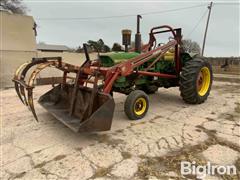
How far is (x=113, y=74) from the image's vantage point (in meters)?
3.54

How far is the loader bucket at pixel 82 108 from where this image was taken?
9.39ft

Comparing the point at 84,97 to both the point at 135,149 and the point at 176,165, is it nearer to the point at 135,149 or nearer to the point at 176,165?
the point at 135,149

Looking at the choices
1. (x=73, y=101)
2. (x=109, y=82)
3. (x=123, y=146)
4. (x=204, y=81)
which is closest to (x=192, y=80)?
(x=204, y=81)

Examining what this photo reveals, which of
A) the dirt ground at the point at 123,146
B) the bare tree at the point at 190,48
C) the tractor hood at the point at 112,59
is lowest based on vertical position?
the dirt ground at the point at 123,146

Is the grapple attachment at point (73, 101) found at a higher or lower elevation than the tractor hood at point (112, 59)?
lower

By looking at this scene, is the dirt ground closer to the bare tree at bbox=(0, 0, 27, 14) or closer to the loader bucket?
the loader bucket

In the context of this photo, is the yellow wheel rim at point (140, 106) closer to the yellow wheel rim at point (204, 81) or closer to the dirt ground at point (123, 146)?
the dirt ground at point (123, 146)

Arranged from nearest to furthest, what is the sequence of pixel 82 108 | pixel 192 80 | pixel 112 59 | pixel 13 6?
1. pixel 82 108
2. pixel 112 59
3. pixel 192 80
4. pixel 13 6

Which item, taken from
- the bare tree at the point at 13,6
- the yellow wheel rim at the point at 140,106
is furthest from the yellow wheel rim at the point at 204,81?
the bare tree at the point at 13,6

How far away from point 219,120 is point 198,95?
1081 millimetres

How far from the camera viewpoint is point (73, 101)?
348 centimetres

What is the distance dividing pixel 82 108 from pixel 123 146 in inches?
38.9

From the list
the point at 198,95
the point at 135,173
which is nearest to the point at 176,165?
the point at 135,173

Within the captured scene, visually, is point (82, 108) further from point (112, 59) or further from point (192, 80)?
point (192, 80)
